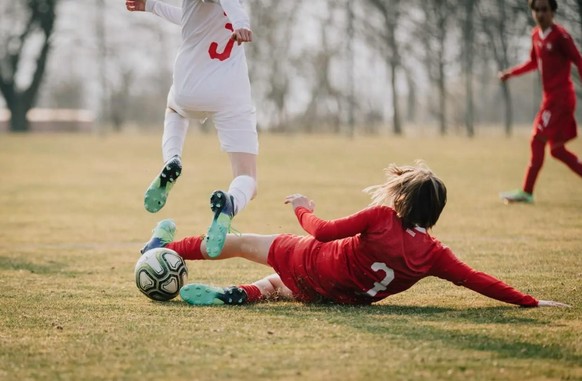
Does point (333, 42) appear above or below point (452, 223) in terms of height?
above

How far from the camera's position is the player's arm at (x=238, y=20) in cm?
559

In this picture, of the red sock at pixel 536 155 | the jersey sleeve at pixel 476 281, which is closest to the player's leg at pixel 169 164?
the jersey sleeve at pixel 476 281

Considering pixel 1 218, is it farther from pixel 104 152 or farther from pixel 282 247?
pixel 104 152

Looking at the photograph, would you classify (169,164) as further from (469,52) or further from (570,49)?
(469,52)

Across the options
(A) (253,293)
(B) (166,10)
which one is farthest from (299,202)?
(B) (166,10)

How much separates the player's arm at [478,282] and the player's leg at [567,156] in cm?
609

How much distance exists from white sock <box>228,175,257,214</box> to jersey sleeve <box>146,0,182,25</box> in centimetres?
125

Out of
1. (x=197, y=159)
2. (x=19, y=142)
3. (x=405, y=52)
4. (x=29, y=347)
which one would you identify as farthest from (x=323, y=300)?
(x=405, y=52)

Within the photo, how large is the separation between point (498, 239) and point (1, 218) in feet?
21.7

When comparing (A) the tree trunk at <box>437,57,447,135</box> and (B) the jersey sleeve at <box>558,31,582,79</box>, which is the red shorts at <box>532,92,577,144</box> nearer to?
(B) the jersey sleeve at <box>558,31,582,79</box>

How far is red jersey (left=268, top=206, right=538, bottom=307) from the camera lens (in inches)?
208

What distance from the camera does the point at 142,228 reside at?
1089 centimetres

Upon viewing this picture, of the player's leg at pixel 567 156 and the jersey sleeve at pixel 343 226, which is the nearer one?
the jersey sleeve at pixel 343 226

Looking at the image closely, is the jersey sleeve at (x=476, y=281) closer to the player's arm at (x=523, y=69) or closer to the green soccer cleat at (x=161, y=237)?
the green soccer cleat at (x=161, y=237)
